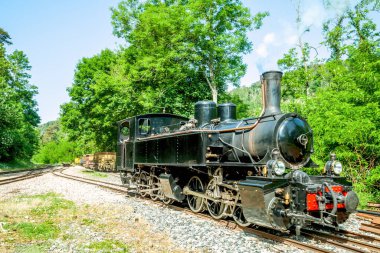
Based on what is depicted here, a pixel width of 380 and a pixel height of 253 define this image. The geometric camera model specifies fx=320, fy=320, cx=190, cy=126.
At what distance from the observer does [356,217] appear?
307 inches

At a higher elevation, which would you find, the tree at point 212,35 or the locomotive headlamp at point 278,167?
the tree at point 212,35

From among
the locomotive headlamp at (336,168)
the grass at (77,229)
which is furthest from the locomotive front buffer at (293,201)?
the grass at (77,229)

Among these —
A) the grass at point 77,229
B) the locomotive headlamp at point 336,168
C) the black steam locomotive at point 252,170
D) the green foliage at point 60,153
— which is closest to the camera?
the grass at point 77,229

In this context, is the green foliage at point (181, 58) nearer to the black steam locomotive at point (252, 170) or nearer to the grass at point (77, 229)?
the black steam locomotive at point (252, 170)

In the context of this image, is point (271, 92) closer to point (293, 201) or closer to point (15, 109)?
point (293, 201)

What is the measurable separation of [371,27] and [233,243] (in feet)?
53.2

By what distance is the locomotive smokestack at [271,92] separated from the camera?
22.9ft

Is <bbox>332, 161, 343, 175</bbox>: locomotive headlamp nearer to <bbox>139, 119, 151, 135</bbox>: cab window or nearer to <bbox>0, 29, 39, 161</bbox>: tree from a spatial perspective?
<bbox>139, 119, 151, 135</bbox>: cab window

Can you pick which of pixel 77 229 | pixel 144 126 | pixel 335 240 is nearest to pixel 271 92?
pixel 335 240

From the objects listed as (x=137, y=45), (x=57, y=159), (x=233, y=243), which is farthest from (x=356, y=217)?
(x=57, y=159)

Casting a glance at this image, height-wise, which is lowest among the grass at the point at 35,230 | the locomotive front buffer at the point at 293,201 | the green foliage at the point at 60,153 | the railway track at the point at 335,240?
the railway track at the point at 335,240

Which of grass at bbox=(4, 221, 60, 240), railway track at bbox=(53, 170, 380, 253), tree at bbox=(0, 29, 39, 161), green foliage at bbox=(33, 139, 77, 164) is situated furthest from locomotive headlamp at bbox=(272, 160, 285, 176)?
green foliage at bbox=(33, 139, 77, 164)

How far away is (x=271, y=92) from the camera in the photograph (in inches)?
276

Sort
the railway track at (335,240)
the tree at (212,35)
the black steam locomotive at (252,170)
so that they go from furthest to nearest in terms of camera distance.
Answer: the tree at (212,35) < the black steam locomotive at (252,170) < the railway track at (335,240)
